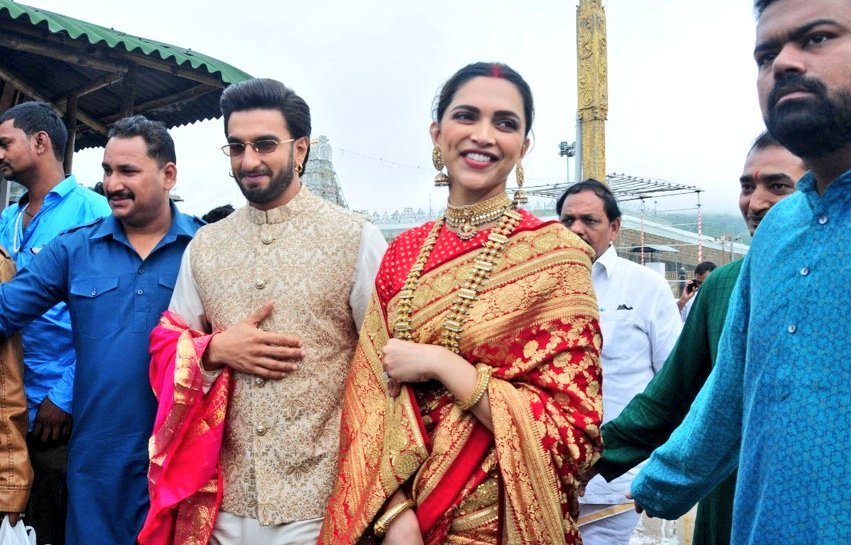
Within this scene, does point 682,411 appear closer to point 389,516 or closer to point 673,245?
point 389,516

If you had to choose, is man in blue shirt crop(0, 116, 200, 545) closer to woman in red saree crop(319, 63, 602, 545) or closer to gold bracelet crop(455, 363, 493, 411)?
woman in red saree crop(319, 63, 602, 545)

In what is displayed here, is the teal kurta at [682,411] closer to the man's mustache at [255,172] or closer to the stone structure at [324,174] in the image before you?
the man's mustache at [255,172]

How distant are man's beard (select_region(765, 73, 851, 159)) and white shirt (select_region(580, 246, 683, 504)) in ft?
7.31

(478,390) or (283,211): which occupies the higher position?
(283,211)

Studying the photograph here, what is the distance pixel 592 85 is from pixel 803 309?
1783cm

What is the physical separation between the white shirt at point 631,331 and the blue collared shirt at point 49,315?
2.36 meters

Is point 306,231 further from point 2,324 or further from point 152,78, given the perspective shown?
point 152,78

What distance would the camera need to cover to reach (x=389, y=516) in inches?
68.7

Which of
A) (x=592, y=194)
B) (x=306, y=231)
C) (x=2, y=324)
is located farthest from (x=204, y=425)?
(x=592, y=194)

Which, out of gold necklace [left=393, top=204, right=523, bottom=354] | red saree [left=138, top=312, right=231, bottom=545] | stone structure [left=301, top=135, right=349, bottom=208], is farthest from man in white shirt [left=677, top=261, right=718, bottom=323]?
stone structure [left=301, top=135, right=349, bottom=208]

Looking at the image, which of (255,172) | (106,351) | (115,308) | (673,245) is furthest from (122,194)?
(673,245)

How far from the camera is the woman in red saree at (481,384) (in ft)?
5.63

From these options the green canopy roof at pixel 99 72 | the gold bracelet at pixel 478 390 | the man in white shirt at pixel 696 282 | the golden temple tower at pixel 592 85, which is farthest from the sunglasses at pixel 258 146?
the golden temple tower at pixel 592 85

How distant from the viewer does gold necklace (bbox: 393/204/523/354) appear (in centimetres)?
Result: 182
